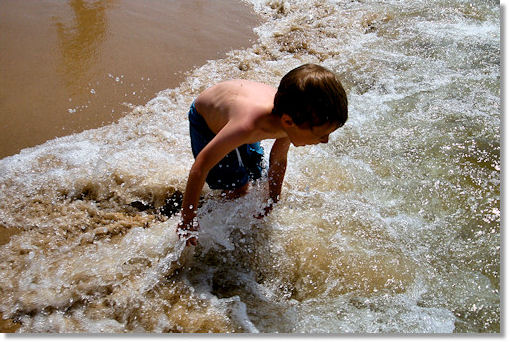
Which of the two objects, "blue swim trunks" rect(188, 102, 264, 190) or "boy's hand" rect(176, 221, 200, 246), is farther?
"blue swim trunks" rect(188, 102, 264, 190)

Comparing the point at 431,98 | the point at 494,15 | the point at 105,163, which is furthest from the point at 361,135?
the point at 494,15

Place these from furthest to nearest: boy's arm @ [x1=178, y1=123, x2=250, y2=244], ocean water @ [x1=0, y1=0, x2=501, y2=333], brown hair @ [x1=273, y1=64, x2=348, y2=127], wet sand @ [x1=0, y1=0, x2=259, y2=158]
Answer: wet sand @ [x1=0, y1=0, x2=259, y2=158], ocean water @ [x1=0, y1=0, x2=501, y2=333], boy's arm @ [x1=178, y1=123, x2=250, y2=244], brown hair @ [x1=273, y1=64, x2=348, y2=127]

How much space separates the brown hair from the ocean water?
2.81 ft

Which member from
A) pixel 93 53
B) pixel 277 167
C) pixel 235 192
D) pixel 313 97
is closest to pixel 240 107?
pixel 313 97

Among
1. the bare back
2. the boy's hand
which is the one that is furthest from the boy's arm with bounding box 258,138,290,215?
the boy's hand

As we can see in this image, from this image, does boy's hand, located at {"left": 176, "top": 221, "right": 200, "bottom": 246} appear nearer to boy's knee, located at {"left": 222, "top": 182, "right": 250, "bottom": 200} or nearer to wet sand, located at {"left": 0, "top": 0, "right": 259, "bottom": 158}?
boy's knee, located at {"left": 222, "top": 182, "right": 250, "bottom": 200}

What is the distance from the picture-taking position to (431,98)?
3.55 metres

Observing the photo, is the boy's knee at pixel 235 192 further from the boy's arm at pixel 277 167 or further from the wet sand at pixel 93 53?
the wet sand at pixel 93 53

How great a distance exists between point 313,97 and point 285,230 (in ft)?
3.15

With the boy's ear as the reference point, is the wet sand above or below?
below

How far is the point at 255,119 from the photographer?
179 centimetres

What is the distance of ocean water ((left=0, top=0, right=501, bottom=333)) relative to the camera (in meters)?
1.87

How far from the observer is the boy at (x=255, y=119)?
1.64 m

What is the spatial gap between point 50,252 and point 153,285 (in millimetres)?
676
